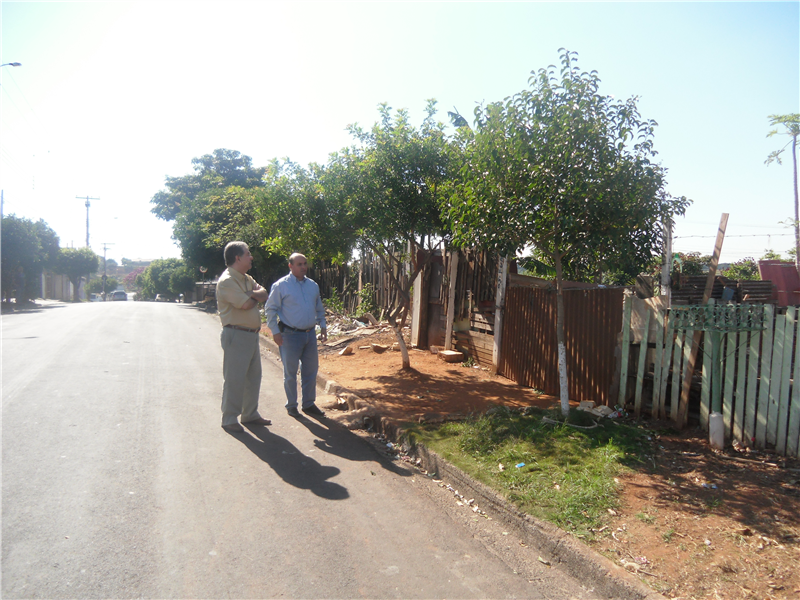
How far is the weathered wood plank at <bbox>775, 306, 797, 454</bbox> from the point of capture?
449 cm

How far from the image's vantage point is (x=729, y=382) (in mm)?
4930

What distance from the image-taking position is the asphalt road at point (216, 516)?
2.95m

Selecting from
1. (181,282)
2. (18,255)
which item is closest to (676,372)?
(18,255)

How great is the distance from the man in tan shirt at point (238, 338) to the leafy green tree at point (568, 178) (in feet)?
8.55

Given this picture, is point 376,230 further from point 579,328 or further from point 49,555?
point 49,555

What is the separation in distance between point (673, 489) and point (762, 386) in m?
1.50

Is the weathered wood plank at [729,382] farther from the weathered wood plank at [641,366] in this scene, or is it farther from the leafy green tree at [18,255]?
the leafy green tree at [18,255]

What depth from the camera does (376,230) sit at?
825 cm

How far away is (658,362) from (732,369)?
0.80m

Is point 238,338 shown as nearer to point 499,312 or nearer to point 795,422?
point 499,312

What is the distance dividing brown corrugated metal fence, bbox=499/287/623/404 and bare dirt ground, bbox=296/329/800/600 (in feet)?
3.45

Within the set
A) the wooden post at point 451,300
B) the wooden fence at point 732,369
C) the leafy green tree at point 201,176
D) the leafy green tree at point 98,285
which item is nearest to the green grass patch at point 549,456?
the wooden fence at point 732,369

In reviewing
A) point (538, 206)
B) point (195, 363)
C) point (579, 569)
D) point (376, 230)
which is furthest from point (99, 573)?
point (195, 363)

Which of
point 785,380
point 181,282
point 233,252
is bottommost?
point 181,282
